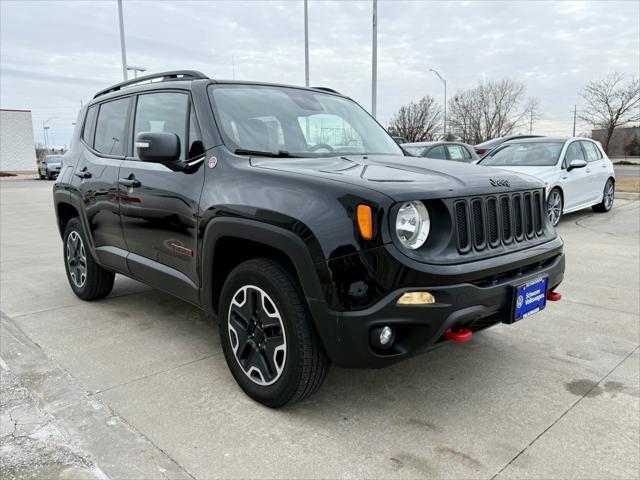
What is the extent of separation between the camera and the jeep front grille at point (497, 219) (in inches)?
103

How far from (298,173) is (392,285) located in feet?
2.55

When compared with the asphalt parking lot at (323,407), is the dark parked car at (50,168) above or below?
above

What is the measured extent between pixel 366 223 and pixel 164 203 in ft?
5.43

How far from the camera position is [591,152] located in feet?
34.3

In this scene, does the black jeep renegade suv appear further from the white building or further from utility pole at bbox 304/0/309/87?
the white building

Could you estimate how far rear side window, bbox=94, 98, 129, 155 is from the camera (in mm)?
4266

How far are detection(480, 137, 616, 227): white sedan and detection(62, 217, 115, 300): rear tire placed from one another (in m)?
6.29

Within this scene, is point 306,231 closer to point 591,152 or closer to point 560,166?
point 560,166

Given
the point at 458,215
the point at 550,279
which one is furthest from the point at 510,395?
the point at 458,215

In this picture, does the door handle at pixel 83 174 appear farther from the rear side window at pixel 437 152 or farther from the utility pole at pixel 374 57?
the utility pole at pixel 374 57

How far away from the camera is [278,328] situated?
109 inches

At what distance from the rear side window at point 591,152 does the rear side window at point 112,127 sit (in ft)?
29.2

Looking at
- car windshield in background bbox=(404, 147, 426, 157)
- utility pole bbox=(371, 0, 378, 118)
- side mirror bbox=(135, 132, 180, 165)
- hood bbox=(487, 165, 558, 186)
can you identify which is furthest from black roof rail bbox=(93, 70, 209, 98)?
utility pole bbox=(371, 0, 378, 118)

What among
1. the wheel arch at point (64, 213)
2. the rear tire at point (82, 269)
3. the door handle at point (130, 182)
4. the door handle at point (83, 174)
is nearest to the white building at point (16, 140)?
the wheel arch at point (64, 213)
